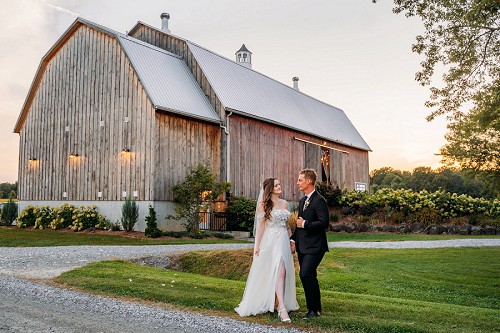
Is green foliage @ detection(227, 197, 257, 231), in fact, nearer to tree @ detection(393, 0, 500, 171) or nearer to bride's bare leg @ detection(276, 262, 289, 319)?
tree @ detection(393, 0, 500, 171)

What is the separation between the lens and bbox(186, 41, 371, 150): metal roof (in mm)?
23406

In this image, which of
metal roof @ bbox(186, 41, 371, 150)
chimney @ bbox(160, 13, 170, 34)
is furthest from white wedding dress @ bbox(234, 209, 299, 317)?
chimney @ bbox(160, 13, 170, 34)

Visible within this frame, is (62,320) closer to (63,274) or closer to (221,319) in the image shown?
(221,319)

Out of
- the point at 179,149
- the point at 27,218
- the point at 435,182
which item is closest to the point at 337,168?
the point at 179,149

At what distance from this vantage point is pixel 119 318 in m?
6.07

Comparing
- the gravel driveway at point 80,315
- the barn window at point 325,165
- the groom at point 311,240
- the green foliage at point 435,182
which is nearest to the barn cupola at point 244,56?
the barn window at point 325,165

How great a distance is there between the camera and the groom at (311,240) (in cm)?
612

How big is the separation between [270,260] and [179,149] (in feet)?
48.0

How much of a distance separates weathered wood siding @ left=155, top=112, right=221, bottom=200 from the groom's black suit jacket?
13909 mm

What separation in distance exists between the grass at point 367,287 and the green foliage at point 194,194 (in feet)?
23.0

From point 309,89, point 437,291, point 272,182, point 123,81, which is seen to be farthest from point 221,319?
point 309,89

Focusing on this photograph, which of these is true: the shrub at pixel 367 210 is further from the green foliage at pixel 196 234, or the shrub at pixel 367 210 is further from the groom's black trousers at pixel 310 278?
the groom's black trousers at pixel 310 278

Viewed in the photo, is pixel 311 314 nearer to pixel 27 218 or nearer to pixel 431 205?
pixel 431 205

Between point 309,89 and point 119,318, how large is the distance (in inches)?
1433
